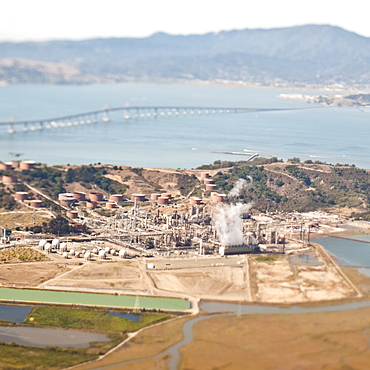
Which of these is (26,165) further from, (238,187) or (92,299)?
(92,299)

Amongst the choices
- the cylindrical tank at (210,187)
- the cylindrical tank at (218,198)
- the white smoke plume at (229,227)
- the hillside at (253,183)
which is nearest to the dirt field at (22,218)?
the hillside at (253,183)

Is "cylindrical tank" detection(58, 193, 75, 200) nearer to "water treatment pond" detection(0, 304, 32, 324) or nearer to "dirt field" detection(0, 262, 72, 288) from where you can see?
"dirt field" detection(0, 262, 72, 288)

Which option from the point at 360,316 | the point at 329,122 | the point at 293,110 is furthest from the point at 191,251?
the point at 293,110

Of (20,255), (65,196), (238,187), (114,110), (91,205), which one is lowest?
(20,255)

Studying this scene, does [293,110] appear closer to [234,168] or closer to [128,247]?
[234,168]

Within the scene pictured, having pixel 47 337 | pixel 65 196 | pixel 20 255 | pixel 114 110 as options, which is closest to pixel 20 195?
pixel 65 196

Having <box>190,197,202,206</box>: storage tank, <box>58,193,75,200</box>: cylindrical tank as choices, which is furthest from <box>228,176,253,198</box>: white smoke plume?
<box>58,193,75,200</box>: cylindrical tank

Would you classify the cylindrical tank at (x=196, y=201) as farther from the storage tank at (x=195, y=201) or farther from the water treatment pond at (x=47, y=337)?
the water treatment pond at (x=47, y=337)
